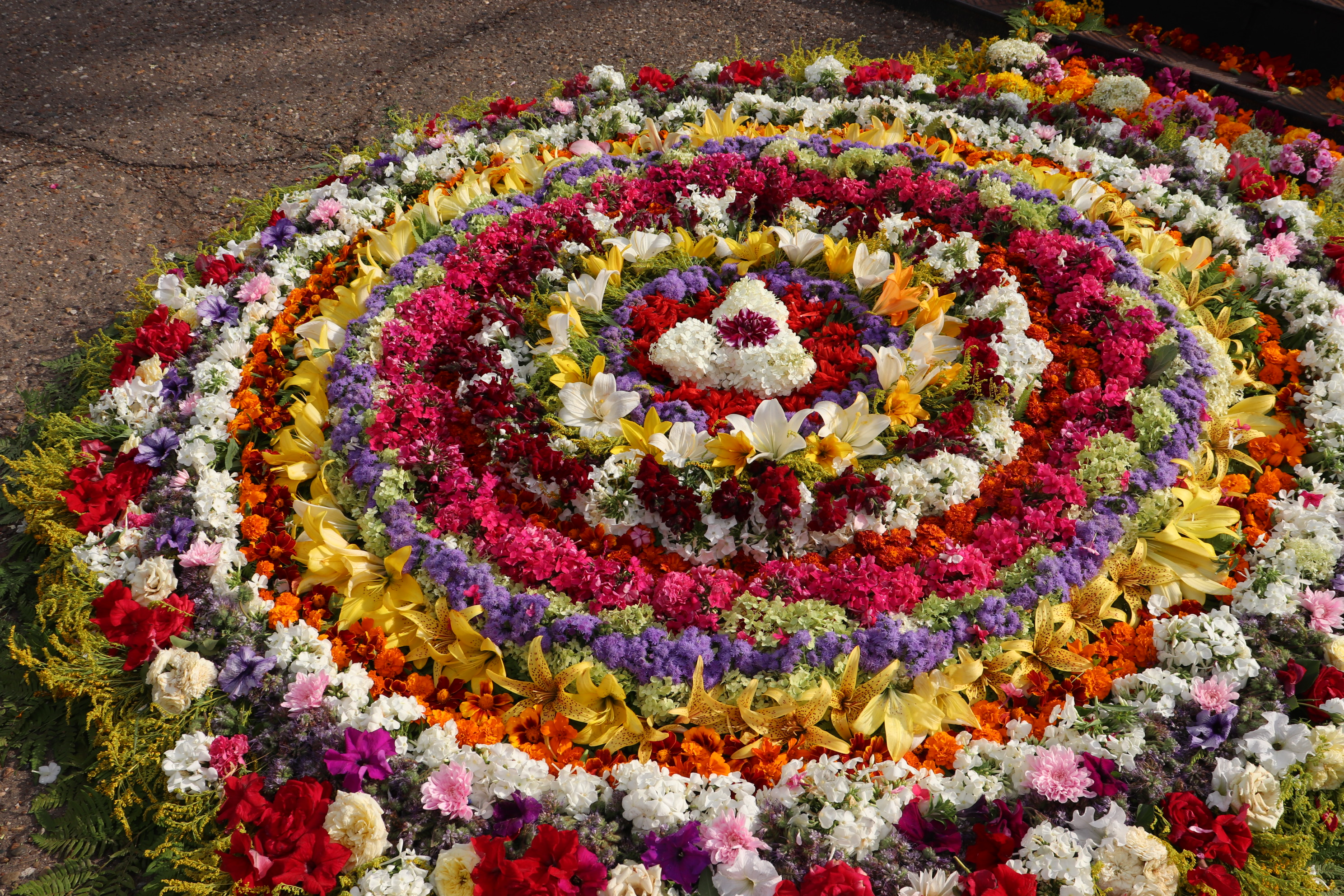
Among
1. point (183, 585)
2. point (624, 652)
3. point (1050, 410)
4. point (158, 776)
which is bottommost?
point (158, 776)

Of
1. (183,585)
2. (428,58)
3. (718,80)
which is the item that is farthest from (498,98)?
(183,585)

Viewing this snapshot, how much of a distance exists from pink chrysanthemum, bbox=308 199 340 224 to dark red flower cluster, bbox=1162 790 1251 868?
16.5ft

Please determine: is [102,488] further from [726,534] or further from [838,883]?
[838,883]

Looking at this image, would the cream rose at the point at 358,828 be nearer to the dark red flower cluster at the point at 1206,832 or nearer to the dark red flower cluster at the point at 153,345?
the dark red flower cluster at the point at 1206,832

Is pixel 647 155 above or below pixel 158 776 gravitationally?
above

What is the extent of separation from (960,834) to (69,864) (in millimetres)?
3038

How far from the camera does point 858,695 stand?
11.1ft

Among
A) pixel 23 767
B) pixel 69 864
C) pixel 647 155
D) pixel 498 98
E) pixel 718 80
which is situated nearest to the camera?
pixel 69 864

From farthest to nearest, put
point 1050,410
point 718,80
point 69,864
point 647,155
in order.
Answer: point 718,80 → point 647,155 → point 1050,410 → point 69,864

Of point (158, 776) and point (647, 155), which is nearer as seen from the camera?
point (158, 776)

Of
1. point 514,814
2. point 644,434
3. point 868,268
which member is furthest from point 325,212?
point 514,814

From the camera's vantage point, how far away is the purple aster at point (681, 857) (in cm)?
294

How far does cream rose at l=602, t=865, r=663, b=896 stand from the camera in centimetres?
285

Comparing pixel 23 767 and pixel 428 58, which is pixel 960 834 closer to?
pixel 23 767
